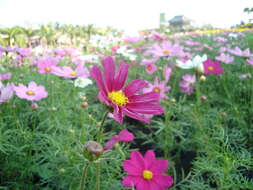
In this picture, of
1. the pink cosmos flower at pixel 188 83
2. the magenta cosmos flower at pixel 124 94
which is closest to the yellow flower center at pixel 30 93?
the magenta cosmos flower at pixel 124 94

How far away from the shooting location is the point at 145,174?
616mm

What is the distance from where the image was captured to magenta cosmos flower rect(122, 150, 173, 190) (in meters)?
0.59

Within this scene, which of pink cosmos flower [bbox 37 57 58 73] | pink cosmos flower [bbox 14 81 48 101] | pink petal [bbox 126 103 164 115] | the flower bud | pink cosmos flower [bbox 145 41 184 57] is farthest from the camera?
pink cosmos flower [bbox 145 41 184 57]

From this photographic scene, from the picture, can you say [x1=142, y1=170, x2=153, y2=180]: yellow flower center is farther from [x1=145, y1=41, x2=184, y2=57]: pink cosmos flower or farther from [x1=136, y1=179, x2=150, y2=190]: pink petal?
[x1=145, y1=41, x2=184, y2=57]: pink cosmos flower

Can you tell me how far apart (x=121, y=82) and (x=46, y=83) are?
1028mm

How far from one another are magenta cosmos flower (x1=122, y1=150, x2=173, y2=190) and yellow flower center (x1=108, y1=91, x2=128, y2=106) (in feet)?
0.41

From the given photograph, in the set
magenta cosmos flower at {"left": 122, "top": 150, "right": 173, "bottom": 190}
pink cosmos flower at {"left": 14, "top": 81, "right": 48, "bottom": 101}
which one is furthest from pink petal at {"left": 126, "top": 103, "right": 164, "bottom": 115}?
pink cosmos flower at {"left": 14, "top": 81, "right": 48, "bottom": 101}

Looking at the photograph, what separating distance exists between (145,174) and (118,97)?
0.62ft

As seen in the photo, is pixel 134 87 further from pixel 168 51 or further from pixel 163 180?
pixel 168 51

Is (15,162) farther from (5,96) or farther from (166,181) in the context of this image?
(166,181)

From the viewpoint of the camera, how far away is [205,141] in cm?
98

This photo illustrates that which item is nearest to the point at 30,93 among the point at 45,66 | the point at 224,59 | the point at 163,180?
the point at 45,66

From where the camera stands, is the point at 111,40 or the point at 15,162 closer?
the point at 15,162

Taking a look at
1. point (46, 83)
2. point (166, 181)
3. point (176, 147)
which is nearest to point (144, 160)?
point (166, 181)
